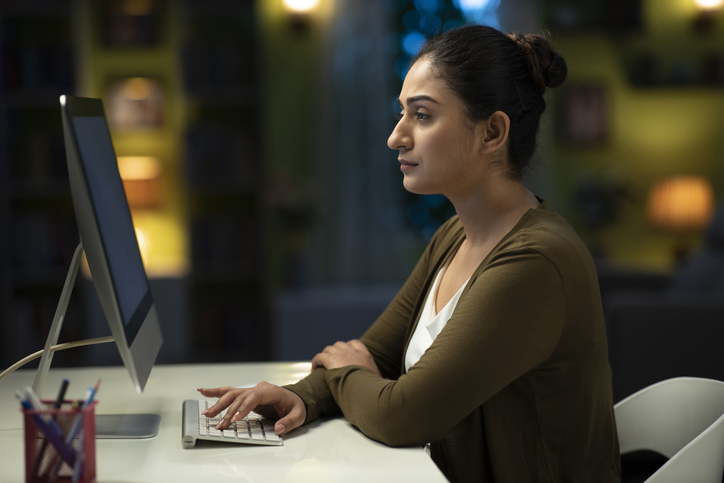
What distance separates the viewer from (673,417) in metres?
1.31

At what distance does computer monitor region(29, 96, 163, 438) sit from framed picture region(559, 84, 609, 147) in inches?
151

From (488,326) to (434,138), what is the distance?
1.22ft

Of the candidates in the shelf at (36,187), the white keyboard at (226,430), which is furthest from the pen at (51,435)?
the shelf at (36,187)

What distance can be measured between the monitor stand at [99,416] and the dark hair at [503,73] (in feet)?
2.21

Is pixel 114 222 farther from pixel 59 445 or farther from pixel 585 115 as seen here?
pixel 585 115

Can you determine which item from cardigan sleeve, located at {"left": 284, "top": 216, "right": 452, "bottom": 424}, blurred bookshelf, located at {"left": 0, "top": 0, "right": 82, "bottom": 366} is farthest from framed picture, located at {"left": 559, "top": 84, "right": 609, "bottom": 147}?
cardigan sleeve, located at {"left": 284, "top": 216, "right": 452, "bottom": 424}

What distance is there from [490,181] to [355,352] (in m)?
0.41

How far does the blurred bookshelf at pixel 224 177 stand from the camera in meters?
4.36

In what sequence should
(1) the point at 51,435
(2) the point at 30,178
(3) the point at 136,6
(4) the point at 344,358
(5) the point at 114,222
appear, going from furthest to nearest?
(3) the point at 136,6
(2) the point at 30,178
(4) the point at 344,358
(5) the point at 114,222
(1) the point at 51,435

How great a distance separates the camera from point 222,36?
15.0ft

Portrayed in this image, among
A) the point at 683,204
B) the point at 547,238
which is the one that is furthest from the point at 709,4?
the point at 547,238

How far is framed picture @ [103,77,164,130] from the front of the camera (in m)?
4.55

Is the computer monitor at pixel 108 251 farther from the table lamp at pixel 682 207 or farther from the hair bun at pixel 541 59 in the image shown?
the table lamp at pixel 682 207

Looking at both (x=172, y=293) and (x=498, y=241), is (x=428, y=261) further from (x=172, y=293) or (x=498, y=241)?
(x=172, y=293)
